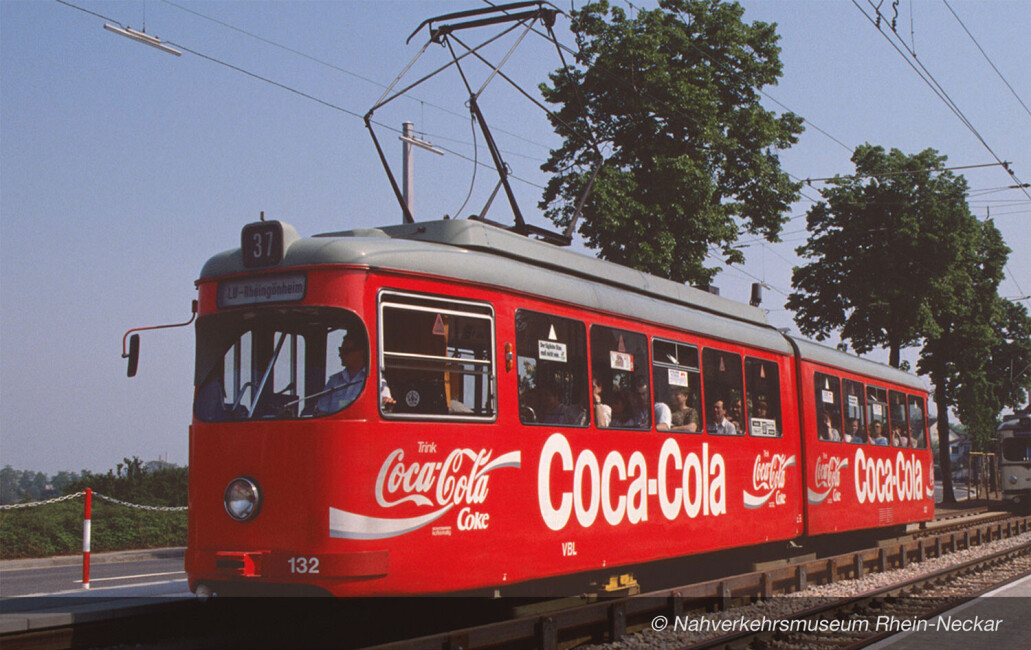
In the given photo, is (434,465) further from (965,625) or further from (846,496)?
(846,496)

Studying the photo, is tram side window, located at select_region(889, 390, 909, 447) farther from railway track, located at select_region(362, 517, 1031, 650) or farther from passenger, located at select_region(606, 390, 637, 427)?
passenger, located at select_region(606, 390, 637, 427)

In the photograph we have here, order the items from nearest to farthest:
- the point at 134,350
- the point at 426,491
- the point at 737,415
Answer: the point at 426,491, the point at 134,350, the point at 737,415

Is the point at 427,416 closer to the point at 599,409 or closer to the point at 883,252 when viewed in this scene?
the point at 599,409

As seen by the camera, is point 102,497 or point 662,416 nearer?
point 662,416

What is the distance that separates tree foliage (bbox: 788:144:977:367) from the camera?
38281 mm

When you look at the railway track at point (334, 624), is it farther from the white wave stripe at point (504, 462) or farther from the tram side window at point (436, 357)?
the tram side window at point (436, 357)

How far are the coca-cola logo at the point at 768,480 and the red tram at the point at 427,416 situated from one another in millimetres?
1916

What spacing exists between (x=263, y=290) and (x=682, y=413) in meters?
4.97

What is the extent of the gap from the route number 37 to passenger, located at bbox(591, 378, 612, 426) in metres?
3.22

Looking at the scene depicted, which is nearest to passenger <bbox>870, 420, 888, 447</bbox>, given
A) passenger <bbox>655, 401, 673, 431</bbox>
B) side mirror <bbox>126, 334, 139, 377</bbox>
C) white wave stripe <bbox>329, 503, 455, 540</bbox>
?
passenger <bbox>655, 401, 673, 431</bbox>

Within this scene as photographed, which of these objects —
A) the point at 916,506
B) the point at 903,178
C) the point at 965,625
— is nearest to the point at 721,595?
the point at 965,625

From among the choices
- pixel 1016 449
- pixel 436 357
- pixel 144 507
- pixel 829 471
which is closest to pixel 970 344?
pixel 1016 449

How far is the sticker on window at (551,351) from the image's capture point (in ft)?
31.0

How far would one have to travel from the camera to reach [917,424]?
20.5 metres
